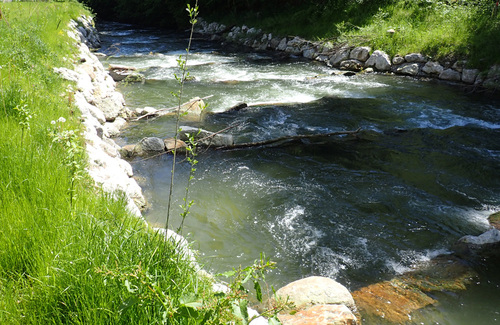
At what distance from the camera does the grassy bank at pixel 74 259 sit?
1.77m

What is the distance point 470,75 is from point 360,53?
15.0ft

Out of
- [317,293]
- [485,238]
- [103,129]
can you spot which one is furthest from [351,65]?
[317,293]

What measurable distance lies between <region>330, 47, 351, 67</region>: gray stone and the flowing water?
414 cm

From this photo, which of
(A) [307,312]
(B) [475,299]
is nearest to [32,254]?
(A) [307,312]

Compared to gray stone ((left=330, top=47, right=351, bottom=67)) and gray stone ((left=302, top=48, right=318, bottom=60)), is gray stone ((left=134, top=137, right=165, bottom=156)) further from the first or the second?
gray stone ((left=302, top=48, right=318, bottom=60))

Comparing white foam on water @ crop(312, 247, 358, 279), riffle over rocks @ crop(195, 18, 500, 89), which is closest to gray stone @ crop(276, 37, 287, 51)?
riffle over rocks @ crop(195, 18, 500, 89)

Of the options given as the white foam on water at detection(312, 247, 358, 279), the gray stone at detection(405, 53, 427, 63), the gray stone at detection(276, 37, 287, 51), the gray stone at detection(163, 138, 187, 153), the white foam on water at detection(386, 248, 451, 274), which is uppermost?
the gray stone at detection(405, 53, 427, 63)

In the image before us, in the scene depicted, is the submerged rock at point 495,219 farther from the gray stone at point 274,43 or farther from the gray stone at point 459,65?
the gray stone at point 274,43

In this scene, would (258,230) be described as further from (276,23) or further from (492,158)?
(276,23)

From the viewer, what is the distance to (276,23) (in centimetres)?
2292

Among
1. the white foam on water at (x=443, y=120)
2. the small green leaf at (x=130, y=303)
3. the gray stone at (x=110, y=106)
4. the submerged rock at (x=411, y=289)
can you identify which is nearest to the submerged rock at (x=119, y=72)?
the gray stone at (x=110, y=106)

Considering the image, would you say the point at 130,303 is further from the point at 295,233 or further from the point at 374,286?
the point at 295,233

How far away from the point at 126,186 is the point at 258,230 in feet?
6.26

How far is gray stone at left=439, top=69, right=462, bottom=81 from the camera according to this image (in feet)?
42.8
